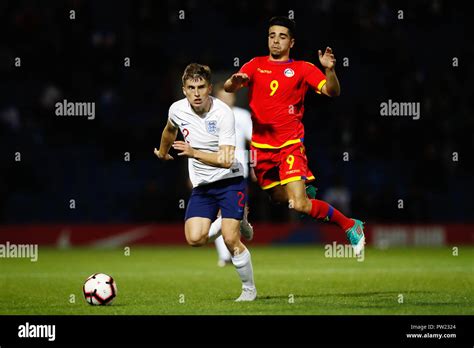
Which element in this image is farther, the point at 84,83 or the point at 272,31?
the point at 84,83

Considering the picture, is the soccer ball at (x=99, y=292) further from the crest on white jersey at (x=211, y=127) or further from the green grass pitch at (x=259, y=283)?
the crest on white jersey at (x=211, y=127)

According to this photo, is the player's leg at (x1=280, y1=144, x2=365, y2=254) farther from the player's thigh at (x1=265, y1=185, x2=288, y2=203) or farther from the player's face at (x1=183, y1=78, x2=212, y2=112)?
the player's face at (x1=183, y1=78, x2=212, y2=112)

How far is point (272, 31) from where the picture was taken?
30.8 ft

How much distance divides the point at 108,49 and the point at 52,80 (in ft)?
4.81

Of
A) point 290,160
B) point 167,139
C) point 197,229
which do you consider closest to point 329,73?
point 290,160

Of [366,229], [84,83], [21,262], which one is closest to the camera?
[21,262]

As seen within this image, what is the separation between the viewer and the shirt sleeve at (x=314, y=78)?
934 cm

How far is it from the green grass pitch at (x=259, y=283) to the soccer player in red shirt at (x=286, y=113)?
88cm

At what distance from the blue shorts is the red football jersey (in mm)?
851

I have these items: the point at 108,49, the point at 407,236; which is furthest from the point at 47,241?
the point at 407,236

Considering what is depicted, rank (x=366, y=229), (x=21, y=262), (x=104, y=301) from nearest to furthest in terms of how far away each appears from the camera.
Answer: (x=104, y=301), (x=21, y=262), (x=366, y=229)

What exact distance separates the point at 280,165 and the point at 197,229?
51.8 inches

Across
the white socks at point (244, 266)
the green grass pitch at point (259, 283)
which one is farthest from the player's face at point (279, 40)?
the green grass pitch at point (259, 283)
